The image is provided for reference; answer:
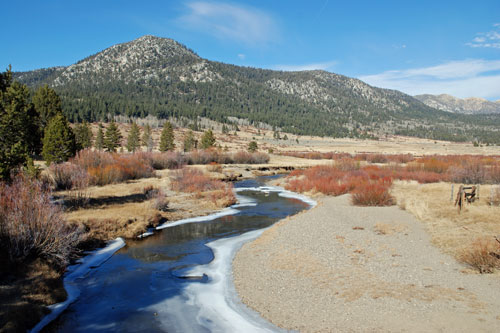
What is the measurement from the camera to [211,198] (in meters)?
26.9

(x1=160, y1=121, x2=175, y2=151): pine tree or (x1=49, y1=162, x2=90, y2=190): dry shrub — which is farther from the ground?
(x1=160, y1=121, x2=175, y2=151): pine tree

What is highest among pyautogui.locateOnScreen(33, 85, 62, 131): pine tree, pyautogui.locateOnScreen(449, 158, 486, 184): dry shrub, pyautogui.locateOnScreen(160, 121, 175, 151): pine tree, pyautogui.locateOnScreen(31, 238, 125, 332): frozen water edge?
pyautogui.locateOnScreen(33, 85, 62, 131): pine tree

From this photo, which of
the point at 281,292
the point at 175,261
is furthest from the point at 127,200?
the point at 281,292

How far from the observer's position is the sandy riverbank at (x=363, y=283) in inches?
294

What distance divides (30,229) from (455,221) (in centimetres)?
1845

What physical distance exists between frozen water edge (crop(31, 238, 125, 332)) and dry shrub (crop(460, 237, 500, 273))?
12.3 m

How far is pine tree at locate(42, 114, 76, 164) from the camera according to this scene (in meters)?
33.9

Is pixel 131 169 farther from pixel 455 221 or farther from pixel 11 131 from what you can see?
pixel 455 221

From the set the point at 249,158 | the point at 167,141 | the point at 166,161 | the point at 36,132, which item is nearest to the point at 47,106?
the point at 36,132

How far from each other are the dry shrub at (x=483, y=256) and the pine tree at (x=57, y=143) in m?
35.7

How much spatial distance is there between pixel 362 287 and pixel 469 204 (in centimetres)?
1419

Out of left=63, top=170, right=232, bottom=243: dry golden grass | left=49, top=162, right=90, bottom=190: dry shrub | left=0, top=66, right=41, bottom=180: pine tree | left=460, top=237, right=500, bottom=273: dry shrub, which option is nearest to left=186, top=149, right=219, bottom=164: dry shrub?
left=63, top=170, right=232, bottom=243: dry golden grass

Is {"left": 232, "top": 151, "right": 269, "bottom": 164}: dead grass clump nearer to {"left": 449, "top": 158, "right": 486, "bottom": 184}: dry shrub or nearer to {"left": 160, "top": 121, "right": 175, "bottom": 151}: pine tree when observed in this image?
{"left": 160, "top": 121, "right": 175, "bottom": 151}: pine tree

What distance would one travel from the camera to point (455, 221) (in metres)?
16.0
